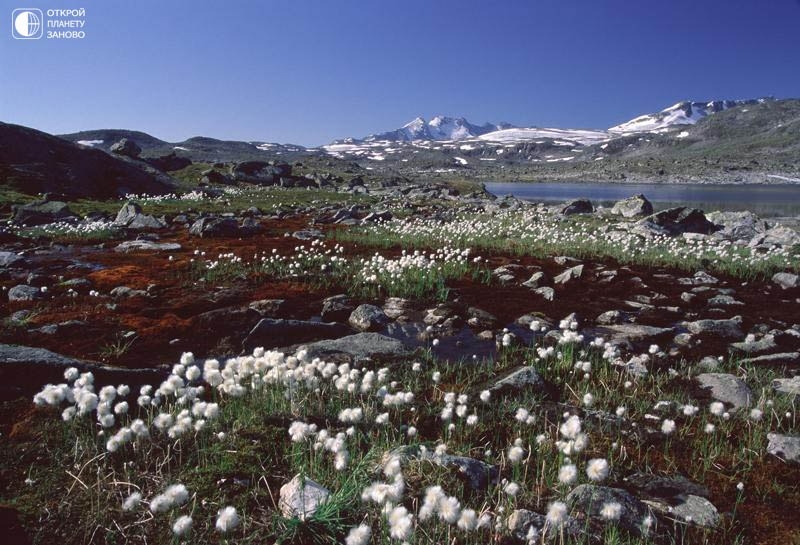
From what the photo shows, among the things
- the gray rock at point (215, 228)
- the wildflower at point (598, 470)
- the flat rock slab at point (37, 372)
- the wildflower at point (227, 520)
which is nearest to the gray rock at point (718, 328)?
the wildflower at point (598, 470)

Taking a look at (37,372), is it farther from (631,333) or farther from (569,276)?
(569,276)

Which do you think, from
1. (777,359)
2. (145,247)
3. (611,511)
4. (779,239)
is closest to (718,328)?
(777,359)

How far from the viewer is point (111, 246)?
18922mm

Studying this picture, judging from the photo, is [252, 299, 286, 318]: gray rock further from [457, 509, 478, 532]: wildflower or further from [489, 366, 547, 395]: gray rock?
[457, 509, 478, 532]: wildflower

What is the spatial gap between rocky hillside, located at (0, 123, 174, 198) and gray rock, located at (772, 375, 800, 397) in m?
43.4

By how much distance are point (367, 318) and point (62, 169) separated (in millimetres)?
42014

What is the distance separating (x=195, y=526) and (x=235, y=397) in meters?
2.25

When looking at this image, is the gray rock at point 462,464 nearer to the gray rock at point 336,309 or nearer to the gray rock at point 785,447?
the gray rock at point 785,447

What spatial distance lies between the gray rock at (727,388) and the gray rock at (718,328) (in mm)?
2561

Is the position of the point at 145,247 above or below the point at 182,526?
above

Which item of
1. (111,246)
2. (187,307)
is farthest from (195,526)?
(111,246)

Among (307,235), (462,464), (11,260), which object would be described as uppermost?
(307,235)

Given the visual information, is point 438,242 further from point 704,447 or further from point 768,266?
point 704,447

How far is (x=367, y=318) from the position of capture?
31.9 ft
